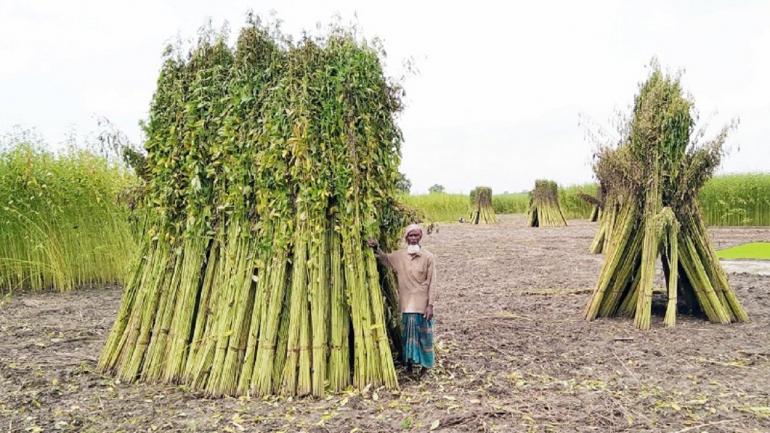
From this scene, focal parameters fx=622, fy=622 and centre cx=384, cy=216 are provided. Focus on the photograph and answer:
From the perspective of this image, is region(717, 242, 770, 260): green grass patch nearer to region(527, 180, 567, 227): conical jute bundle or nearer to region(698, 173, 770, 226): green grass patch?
region(698, 173, 770, 226): green grass patch

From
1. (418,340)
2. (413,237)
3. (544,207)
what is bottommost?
(418,340)

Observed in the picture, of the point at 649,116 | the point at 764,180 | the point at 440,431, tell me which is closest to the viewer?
the point at 440,431

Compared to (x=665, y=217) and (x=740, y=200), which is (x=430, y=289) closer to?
(x=665, y=217)

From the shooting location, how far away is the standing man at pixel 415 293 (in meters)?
4.72

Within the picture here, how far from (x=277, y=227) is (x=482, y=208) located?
25834 mm

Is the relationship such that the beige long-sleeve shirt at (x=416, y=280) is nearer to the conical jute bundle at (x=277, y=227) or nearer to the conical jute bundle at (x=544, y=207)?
the conical jute bundle at (x=277, y=227)

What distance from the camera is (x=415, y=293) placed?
4.74 meters

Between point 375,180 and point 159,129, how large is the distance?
6.58ft

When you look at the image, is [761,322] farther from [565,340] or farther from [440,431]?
[440,431]

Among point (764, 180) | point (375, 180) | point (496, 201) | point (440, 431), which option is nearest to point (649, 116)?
point (375, 180)

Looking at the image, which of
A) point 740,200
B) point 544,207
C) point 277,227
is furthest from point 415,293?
point 740,200

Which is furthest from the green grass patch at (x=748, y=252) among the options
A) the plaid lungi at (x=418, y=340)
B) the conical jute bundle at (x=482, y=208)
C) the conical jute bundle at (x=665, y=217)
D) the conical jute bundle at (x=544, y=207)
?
the conical jute bundle at (x=482, y=208)

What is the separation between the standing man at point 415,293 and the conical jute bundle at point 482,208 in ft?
82.6

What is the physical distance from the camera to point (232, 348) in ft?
15.1
